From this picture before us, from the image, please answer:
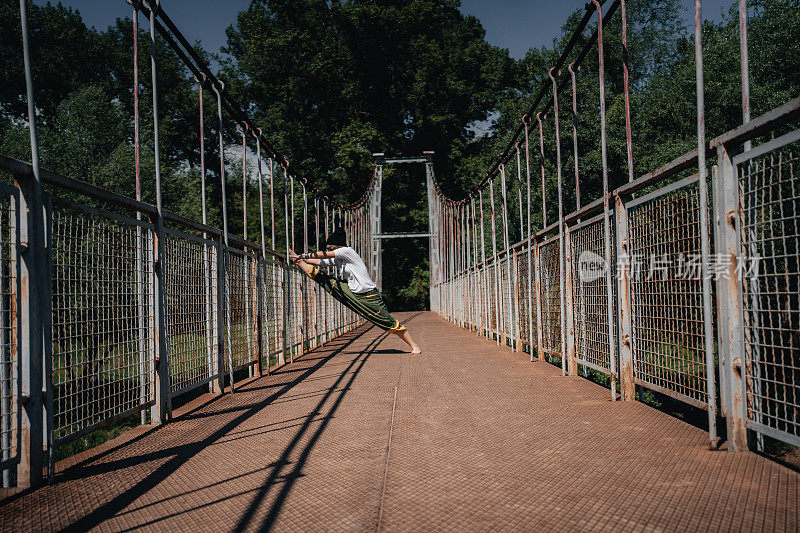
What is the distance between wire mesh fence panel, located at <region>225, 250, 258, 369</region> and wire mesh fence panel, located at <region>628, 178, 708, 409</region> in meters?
3.14

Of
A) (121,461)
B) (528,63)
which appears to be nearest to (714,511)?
(121,461)

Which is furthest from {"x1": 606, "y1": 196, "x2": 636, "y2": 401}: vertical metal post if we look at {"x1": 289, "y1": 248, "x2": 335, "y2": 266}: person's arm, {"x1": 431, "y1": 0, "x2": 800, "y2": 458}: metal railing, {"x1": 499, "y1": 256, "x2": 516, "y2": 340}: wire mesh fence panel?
{"x1": 499, "y1": 256, "x2": 516, "y2": 340}: wire mesh fence panel

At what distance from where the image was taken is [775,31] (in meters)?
16.0

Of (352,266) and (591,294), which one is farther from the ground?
(352,266)

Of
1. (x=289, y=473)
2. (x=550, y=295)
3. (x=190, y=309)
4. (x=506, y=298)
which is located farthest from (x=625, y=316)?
(x=506, y=298)

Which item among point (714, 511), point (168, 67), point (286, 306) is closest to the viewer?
point (714, 511)

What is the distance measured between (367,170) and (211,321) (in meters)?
25.4

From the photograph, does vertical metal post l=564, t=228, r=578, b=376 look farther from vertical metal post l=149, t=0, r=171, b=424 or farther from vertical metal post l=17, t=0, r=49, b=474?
vertical metal post l=17, t=0, r=49, b=474

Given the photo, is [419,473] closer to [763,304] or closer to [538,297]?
[763,304]

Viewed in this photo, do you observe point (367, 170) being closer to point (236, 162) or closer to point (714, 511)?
point (236, 162)

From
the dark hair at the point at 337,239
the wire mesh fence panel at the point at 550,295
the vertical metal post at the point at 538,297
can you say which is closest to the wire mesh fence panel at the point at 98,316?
the dark hair at the point at 337,239

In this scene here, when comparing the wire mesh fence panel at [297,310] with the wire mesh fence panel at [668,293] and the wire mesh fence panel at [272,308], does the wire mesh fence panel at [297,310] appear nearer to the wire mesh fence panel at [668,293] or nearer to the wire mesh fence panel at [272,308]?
the wire mesh fence panel at [272,308]

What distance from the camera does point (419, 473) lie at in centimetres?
223

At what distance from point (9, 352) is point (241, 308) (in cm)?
300
